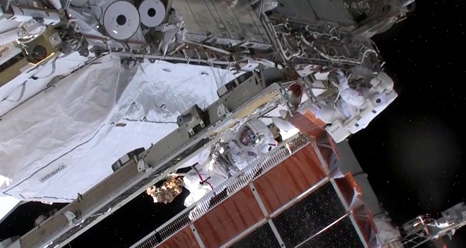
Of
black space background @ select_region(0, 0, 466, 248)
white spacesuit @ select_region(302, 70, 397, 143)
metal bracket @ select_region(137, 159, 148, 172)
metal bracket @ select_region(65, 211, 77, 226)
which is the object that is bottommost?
black space background @ select_region(0, 0, 466, 248)

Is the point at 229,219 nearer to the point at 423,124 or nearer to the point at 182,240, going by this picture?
the point at 182,240

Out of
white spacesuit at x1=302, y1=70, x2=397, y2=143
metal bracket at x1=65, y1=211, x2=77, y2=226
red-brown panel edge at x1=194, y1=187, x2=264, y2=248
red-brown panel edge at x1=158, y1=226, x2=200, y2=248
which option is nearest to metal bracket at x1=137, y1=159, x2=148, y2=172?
metal bracket at x1=65, y1=211, x2=77, y2=226

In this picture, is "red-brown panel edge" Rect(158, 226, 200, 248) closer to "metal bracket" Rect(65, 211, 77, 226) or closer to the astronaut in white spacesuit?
the astronaut in white spacesuit

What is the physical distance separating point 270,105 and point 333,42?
1.42m

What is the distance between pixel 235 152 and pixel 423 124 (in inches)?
108

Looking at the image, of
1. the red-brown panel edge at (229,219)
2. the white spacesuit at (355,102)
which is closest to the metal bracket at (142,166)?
the red-brown panel edge at (229,219)

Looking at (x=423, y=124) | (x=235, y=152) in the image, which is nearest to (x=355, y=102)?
(x=235, y=152)

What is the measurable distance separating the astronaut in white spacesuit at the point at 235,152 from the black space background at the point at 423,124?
201 centimetres

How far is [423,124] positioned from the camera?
8.80 meters

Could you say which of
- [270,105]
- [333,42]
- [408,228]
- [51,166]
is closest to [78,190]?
[51,166]

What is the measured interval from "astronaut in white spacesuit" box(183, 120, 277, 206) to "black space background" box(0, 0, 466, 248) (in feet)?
6.59

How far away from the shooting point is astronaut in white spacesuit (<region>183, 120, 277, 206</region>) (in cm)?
694

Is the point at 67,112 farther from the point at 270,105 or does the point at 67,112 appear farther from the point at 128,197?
the point at 270,105

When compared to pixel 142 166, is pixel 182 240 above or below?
below
